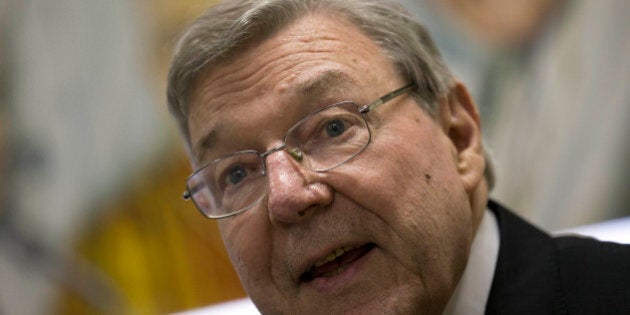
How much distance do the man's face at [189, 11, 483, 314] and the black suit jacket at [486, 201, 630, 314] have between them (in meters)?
0.12

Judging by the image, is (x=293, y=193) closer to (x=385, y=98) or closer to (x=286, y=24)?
(x=385, y=98)

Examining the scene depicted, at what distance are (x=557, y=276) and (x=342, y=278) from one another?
528 mm

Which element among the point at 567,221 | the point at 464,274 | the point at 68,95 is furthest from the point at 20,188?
the point at 567,221

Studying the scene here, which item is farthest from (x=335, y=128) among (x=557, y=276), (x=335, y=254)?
(x=557, y=276)

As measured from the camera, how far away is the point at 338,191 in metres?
1.48

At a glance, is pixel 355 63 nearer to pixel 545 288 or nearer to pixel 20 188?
pixel 545 288

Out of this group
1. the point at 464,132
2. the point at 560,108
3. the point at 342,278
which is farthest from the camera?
A: the point at 560,108

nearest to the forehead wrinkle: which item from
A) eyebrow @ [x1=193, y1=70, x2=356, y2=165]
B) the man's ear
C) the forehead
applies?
the forehead

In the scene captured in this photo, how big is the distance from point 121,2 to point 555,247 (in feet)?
6.34

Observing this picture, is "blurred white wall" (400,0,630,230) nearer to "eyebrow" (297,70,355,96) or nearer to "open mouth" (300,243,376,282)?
"eyebrow" (297,70,355,96)

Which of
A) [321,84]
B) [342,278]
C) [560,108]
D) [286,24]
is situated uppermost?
[286,24]

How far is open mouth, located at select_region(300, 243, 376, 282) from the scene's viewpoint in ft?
4.89

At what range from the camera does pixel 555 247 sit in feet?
5.47

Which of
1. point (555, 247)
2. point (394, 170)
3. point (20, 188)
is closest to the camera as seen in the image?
point (394, 170)
